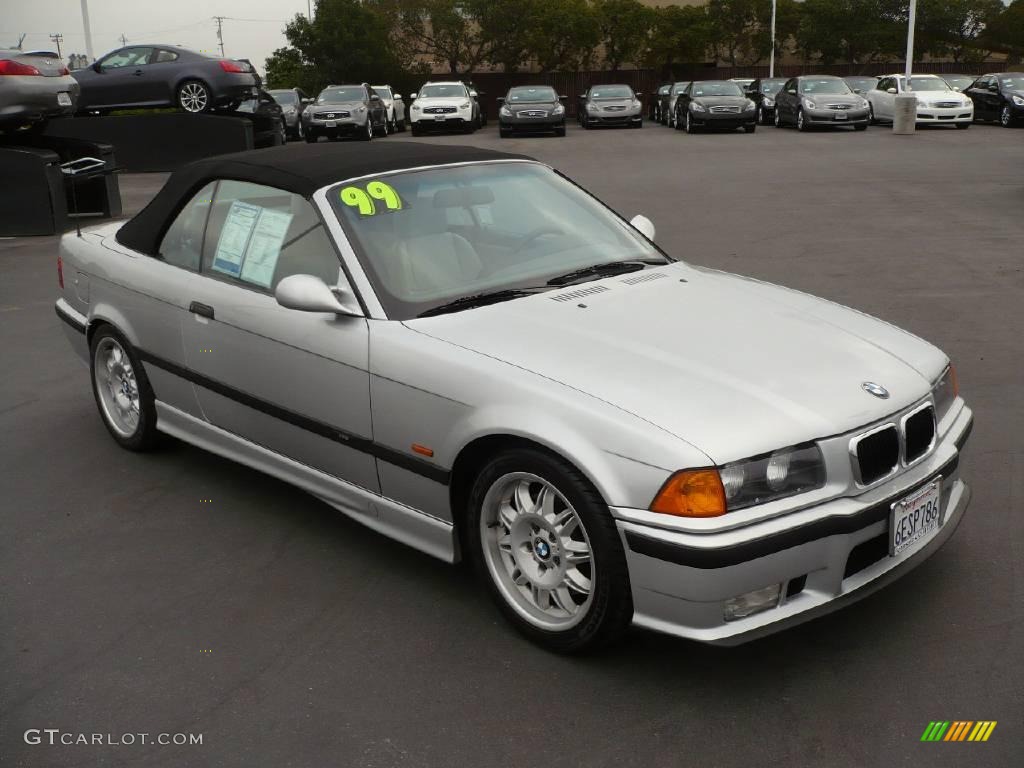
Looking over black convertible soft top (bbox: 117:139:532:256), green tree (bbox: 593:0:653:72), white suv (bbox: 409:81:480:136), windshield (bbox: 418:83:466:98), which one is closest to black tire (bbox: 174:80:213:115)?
white suv (bbox: 409:81:480:136)

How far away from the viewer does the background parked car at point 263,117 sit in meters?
24.3

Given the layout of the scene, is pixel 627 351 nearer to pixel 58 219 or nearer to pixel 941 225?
pixel 941 225

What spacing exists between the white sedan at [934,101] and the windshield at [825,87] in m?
1.38

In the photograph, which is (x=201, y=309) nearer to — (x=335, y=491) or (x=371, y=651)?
(x=335, y=491)

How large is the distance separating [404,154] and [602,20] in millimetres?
52257

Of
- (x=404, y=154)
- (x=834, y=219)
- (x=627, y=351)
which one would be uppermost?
(x=404, y=154)

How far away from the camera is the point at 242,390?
4.53 m

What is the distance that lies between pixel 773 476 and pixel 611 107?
104 feet

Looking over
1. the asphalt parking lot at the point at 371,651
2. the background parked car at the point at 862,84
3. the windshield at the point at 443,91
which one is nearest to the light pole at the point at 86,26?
the windshield at the point at 443,91

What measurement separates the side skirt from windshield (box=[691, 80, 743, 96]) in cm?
2673

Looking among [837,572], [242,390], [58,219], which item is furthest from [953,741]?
[58,219]

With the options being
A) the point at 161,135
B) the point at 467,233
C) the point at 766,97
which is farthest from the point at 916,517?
the point at 766,97

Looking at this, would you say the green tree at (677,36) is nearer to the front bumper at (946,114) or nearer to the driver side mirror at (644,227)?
the front bumper at (946,114)

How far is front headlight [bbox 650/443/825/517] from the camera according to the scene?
3088mm
